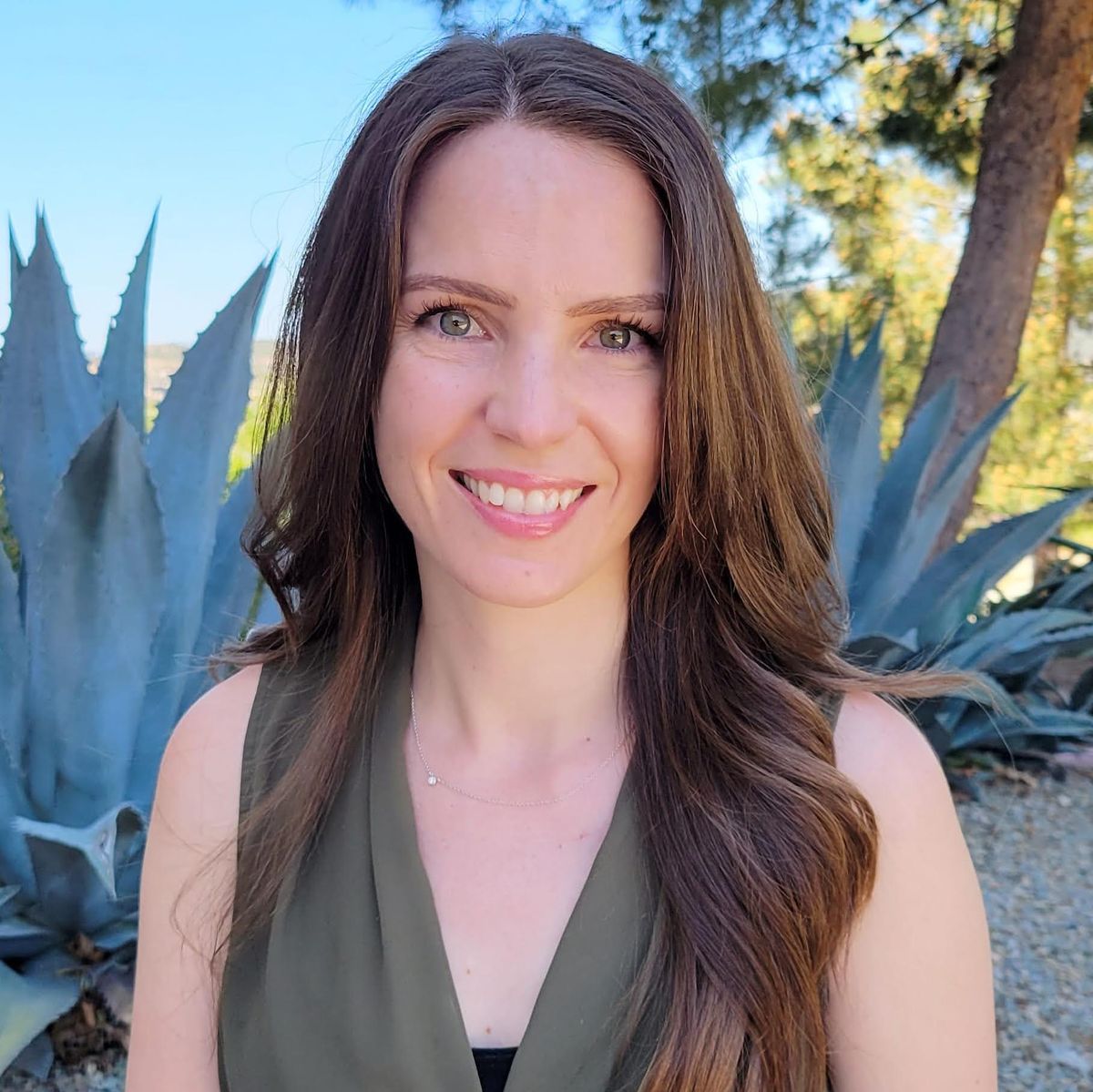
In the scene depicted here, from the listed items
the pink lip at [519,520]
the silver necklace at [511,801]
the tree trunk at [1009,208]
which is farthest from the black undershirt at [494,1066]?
the tree trunk at [1009,208]

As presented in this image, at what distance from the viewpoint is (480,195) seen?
1.08 metres

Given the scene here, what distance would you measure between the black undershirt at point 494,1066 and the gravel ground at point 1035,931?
1301 millimetres

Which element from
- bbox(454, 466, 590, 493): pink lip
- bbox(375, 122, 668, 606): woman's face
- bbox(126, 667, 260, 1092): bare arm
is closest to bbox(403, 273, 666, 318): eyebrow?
bbox(375, 122, 668, 606): woman's face

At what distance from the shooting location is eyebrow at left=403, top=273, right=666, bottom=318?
1.07 meters

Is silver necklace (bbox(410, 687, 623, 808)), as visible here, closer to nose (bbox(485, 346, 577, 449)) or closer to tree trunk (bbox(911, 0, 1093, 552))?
nose (bbox(485, 346, 577, 449))

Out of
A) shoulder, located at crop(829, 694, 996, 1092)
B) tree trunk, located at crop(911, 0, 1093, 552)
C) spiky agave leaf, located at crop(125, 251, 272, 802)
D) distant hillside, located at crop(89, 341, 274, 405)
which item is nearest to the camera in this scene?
shoulder, located at crop(829, 694, 996, 1092)

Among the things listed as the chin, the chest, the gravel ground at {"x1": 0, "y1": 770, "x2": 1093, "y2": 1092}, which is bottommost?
the gravel ground at {"x1": 0, "y1": 770, "x2": 1093, "y2": 1092}

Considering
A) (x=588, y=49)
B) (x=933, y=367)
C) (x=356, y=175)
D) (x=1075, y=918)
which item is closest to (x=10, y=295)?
(x=356, y=175)

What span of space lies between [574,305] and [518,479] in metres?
0.18

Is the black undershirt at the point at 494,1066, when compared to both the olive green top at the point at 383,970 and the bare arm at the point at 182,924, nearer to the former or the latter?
the olive green top at the point at 383,970

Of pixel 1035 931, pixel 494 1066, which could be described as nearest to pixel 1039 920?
pixel 1035 931

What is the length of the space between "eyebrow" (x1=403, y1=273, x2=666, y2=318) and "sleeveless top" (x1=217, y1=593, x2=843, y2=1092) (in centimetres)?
49

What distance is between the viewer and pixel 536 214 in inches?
41.6

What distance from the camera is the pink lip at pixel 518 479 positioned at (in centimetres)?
109
